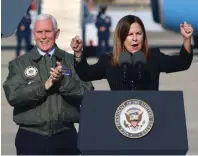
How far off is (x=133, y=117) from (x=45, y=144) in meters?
1.16

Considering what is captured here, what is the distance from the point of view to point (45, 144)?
446cm

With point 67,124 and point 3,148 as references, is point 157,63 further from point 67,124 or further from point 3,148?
point 3,148

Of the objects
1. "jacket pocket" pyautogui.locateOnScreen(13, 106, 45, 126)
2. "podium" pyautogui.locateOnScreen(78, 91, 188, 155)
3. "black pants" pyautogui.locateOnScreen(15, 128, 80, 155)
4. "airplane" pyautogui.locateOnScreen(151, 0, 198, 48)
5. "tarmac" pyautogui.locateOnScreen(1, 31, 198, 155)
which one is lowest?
"tarmac" pyautogui.locateOnScreen(1, 31, 198, 155)

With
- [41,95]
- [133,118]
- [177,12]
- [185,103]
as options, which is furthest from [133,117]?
[177,12]

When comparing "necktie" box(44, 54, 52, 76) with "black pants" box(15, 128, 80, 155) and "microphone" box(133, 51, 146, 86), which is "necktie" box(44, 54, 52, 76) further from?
"microphone" box(133, 51, 146, 86)

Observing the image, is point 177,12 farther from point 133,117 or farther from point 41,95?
point 133,117

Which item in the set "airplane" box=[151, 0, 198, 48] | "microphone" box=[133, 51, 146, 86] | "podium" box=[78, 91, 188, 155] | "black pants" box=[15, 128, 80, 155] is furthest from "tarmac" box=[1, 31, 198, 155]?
"podium" box=[78, 91, 188, 155]

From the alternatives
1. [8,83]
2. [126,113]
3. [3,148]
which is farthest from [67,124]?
[3,148]

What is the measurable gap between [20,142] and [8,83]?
14.0 inches

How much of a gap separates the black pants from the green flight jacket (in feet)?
0.11

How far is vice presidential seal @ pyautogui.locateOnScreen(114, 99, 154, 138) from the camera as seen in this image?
342 cm

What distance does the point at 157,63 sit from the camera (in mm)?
4082

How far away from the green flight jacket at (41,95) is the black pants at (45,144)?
0.04 metres

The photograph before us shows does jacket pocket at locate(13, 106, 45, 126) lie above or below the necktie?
below
